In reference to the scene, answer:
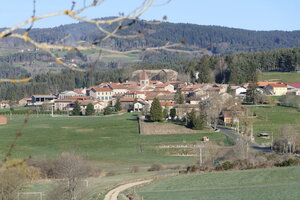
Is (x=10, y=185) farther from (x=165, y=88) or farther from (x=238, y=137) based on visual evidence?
(x=165, y=88)

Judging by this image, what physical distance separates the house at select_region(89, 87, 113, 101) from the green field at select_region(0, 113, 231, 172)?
2486 cm

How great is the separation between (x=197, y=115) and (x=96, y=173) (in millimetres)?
29157

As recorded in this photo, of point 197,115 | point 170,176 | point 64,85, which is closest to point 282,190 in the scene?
point 170,176

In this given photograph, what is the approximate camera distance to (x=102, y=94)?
326 ft

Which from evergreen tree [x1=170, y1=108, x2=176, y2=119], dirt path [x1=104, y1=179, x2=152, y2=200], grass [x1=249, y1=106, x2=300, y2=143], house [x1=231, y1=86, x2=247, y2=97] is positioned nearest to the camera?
dirt path [x1=104, y1=179, x2=152, y2=200]

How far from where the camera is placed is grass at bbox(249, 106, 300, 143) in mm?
59862

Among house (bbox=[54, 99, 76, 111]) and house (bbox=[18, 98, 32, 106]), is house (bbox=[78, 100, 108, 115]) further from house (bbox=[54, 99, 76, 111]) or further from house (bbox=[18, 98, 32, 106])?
house (bbox=[18, 98, 32, 106])

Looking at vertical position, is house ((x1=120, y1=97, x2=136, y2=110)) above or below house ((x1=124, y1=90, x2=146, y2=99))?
below

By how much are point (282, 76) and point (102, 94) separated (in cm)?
3437

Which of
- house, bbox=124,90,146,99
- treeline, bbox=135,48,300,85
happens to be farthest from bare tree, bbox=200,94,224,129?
treeline, bbox=135,48,300,85

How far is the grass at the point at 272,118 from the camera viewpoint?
5986 cm

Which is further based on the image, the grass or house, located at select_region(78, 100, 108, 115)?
house, located at select_region(78, 100, 108, 115)

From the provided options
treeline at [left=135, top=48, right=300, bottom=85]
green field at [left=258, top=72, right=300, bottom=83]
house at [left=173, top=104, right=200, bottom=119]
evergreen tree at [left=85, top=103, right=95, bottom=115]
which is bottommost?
evergreen tree at [left=85, top=103, right=95, bottom=115]

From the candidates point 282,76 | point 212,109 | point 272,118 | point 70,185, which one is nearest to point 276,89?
point 282,76
